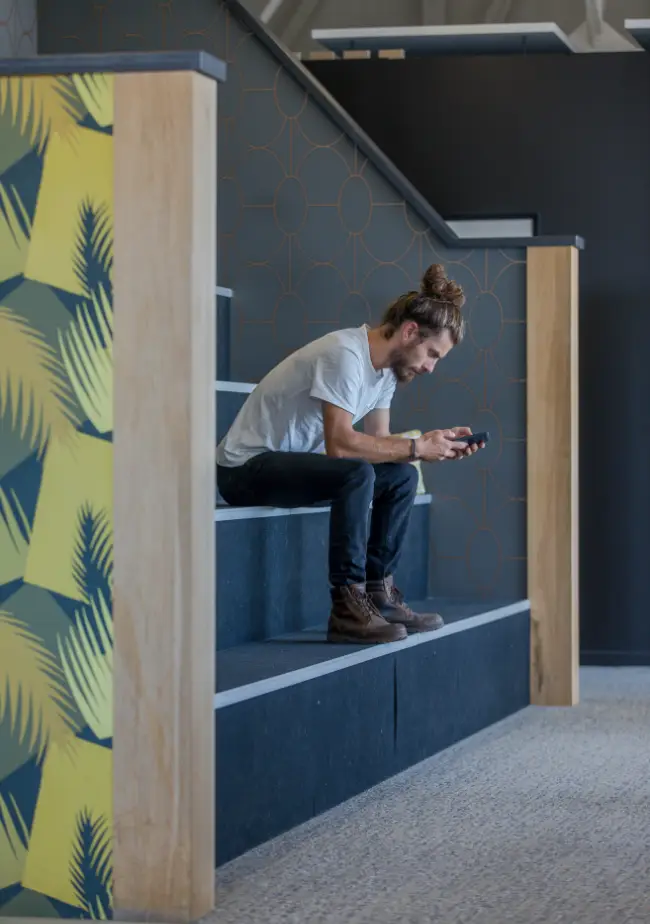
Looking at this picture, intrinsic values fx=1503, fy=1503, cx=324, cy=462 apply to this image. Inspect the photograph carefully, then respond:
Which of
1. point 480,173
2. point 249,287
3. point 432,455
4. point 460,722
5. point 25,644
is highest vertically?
point 480,173

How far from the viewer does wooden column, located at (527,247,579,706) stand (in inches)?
179

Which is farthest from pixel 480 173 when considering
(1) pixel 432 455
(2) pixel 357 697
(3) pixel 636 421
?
(2) pixel 357 697

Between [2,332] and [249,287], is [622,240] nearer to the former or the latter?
[249,287]

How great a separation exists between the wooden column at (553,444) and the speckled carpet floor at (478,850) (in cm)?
73

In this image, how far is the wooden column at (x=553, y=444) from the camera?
454 centimetres

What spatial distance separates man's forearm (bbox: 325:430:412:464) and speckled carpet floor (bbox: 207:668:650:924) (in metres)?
0.75

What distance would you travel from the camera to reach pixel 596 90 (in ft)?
18.0

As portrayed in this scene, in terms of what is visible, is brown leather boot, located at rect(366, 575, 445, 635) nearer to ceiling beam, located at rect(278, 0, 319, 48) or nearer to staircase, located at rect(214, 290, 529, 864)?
staircase, located at rect(214, 290, 529, 864)

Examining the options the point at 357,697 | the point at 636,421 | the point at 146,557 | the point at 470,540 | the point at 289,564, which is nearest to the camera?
the point at 146,557

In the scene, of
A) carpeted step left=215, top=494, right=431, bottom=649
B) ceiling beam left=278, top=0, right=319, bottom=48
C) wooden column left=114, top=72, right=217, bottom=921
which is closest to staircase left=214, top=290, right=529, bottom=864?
carpeted step left=215, top=494, right=431, bottom=649

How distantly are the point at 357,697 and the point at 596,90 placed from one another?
10.1 feet

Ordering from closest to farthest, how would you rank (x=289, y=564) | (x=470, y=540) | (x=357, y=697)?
(x=357, y=697) → (x=289, y=564) → (x=470, y=540)

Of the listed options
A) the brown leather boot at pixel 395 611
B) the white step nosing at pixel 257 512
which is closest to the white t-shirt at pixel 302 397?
the white step nosing at pixel 257 512

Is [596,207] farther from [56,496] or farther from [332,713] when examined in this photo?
[56,496]
